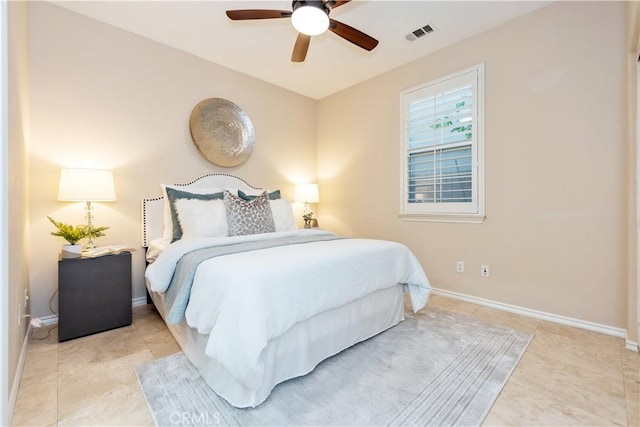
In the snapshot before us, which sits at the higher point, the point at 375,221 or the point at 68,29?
the point at 68,29

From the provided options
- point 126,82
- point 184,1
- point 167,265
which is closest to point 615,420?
point 167,265

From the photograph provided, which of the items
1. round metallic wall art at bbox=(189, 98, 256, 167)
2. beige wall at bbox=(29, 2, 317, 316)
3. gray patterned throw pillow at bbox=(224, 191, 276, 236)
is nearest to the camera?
beige wall at bbox=(29, 2, 317, 316)

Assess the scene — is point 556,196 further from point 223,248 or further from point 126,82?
point 126,82

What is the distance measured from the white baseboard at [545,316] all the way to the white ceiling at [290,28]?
2.63 meters

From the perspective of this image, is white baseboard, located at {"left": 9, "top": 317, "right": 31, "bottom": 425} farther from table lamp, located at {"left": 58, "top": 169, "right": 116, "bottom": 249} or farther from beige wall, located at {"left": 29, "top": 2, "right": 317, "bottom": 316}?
table lamp, located at {"left": 58, "top": 169, "right": 116, "bottom": 249}

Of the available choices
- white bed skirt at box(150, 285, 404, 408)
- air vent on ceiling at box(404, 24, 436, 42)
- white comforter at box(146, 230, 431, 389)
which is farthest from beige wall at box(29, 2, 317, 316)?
air vent on ceiling at box(404, 24, 436, 42)

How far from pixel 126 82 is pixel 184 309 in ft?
7.86

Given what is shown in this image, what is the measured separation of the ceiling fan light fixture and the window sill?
2154mm

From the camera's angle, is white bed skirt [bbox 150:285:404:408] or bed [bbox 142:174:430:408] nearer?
bed [bbox 142:174:430:408]

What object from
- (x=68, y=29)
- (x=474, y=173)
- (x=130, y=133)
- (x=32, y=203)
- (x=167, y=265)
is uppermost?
(x=68, y=29)

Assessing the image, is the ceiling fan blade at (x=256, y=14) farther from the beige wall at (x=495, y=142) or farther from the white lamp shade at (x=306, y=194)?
the white lamp shade at (x=306, y=194)

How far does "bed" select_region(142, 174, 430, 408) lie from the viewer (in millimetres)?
1354

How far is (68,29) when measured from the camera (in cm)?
251

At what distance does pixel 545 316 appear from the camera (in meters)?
2.52
